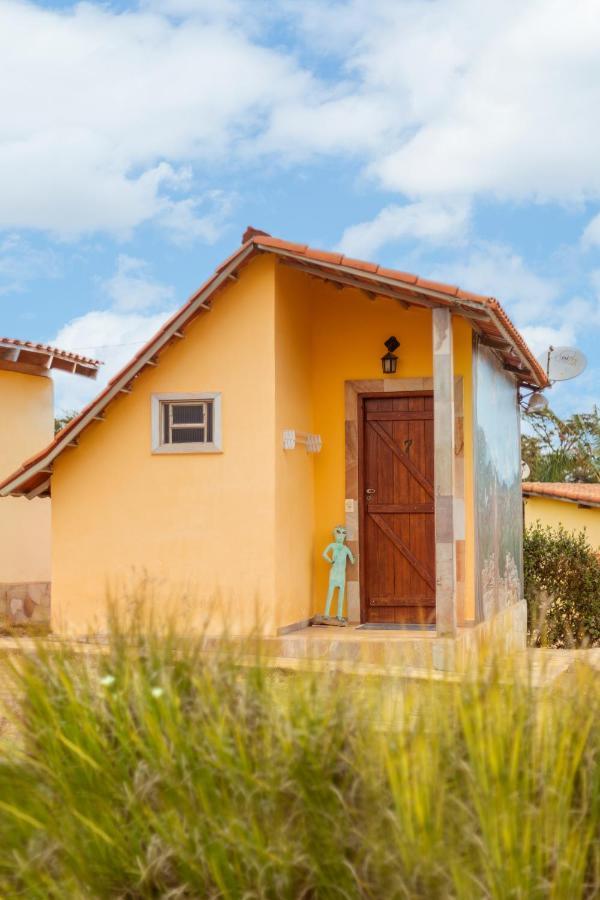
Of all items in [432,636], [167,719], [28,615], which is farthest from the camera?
[28,615]

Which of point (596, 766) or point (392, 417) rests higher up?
point (392, 417)

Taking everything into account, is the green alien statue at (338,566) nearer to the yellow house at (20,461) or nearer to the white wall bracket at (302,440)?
the white wall bracket at (302,440)

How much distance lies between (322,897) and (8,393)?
13255mm

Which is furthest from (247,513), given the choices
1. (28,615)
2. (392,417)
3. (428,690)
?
(428,690)

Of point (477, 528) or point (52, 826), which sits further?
point (477, 528)

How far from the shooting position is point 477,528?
1334 centimetres

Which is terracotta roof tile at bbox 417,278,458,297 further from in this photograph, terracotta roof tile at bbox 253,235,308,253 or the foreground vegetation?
the foreground vegetation

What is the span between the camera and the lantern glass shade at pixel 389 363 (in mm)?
13539

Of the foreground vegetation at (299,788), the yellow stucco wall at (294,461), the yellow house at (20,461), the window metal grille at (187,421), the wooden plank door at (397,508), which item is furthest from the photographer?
the yellow house at (20,461)

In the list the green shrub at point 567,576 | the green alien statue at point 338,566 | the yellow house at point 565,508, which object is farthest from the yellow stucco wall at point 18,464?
the yellow house at point 565,508

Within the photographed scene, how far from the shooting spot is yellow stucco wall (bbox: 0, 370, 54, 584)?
16516mm

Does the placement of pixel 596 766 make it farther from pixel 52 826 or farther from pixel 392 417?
pixel 392 417

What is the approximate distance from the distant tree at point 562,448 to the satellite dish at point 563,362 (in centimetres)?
2139

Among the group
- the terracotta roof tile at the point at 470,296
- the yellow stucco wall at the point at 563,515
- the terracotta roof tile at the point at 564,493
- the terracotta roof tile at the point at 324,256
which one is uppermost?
the terracotta roof tile at the point at 324,256
